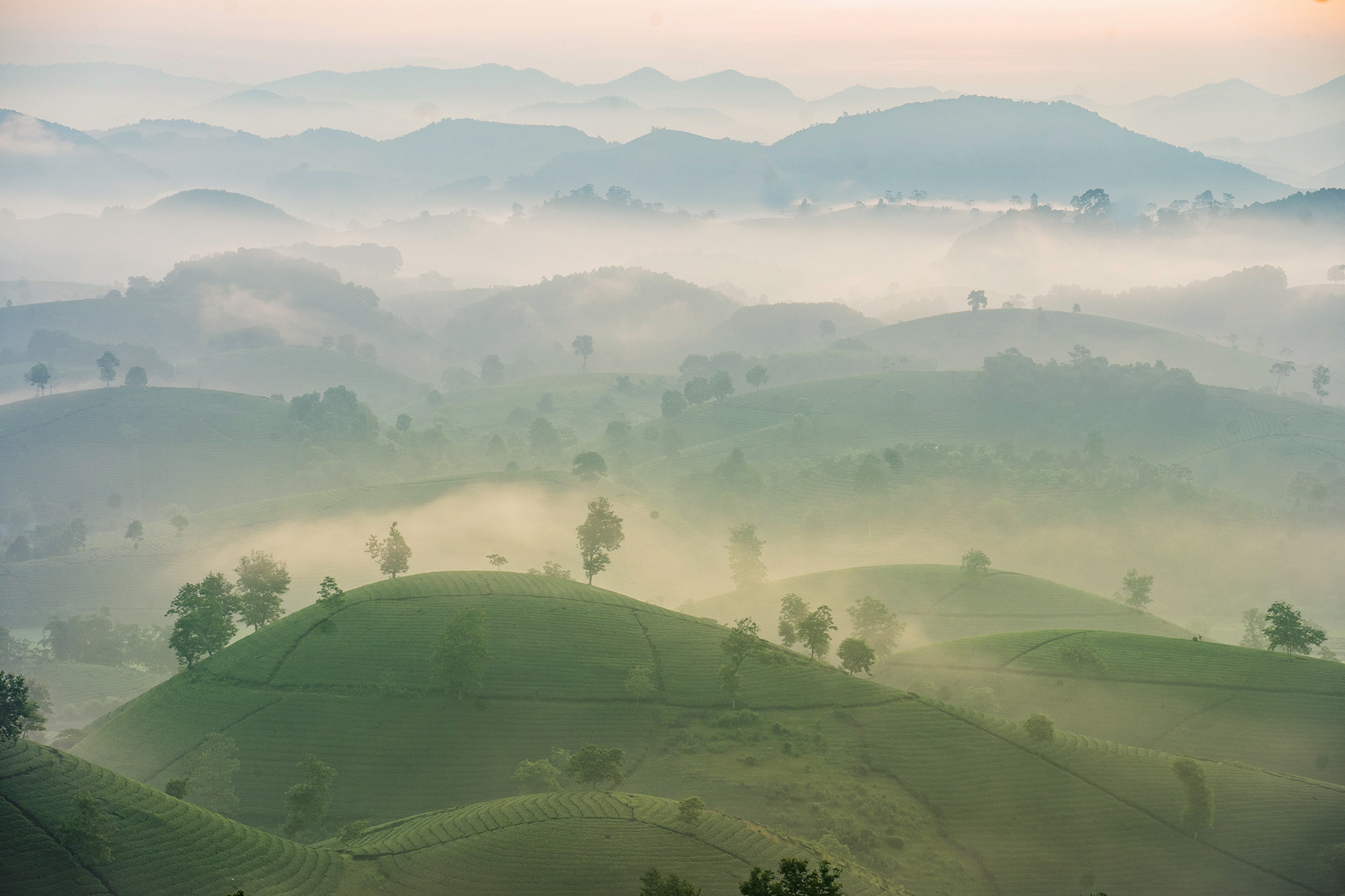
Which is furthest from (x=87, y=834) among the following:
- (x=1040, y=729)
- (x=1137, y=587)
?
(x=1137, y=587)

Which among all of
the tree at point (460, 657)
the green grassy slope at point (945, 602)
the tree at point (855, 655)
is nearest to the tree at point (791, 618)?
the tree at point (855, 655)

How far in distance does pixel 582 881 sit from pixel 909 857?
2938 centimetres

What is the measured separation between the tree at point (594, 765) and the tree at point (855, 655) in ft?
132

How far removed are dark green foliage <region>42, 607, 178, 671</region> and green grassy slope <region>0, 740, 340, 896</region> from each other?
110 meters

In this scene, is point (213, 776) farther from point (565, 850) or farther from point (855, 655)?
point (855, 655)

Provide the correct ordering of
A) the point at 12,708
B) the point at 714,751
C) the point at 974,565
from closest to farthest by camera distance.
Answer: the point at 12,708 → the point at 714,751 → the point at 974,565

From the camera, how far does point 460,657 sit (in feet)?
331

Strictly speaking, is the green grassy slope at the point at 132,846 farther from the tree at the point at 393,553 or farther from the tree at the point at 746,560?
the tree at the point at 746,560

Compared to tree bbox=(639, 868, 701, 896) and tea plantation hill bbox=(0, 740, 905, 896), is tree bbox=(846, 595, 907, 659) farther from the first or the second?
tree bbox=(639, 868, 701, 896)

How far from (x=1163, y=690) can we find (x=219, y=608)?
118607mm

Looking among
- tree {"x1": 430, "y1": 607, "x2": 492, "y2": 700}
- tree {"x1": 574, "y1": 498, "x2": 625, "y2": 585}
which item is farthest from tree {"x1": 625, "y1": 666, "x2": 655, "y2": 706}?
tree {"x1": 574, "y1": 498, "x2": 625, "y2": 585}

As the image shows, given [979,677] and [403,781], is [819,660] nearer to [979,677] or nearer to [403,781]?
[979,677]

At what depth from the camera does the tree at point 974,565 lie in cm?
16962

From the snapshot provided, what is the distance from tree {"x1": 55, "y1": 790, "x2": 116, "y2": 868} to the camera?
63438mm
